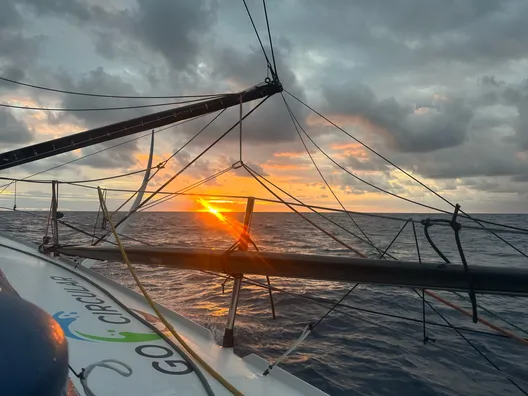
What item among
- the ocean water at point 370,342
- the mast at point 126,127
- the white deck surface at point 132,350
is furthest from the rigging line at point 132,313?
the mast at point 126,127

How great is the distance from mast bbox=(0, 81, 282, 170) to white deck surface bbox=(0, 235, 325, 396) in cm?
269

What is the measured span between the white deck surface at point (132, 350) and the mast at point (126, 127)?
2693 mm

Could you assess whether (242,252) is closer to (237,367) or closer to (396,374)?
(237,367)

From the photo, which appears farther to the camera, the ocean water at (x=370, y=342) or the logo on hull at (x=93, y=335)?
the ocean water at (x=370, y=342)

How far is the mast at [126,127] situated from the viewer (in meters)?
7.04

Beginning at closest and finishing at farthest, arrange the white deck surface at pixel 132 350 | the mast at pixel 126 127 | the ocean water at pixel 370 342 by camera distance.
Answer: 1. the white deck surface at pixel 132 350
2. the ocean water at pixel 370 342
3. the mast at pixel 126 127

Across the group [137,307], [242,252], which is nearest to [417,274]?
[242,252]

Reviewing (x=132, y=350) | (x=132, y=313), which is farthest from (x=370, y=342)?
(x=132, y=350)

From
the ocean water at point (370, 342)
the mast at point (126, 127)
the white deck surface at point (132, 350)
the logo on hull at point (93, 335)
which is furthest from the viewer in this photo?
the mast at point (126, 127)

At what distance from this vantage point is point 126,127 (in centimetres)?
775

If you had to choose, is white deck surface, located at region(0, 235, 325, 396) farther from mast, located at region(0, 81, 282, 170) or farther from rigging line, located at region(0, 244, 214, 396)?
mast, located at region(0, 81, 282, 170)

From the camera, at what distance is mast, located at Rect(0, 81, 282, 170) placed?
7.04 meters

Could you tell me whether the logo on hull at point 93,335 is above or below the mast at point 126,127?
below

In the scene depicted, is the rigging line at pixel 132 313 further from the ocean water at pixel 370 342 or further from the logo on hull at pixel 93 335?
the ocean water at pixel 370 342
